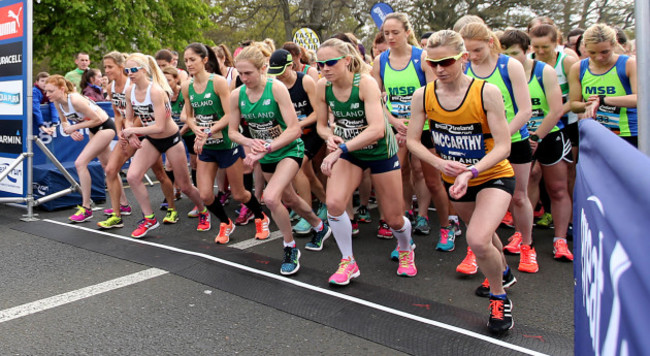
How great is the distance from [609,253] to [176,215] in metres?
6.31

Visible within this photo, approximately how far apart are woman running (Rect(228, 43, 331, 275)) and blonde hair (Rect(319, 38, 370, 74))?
682mm

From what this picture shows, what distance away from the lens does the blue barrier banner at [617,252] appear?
0.97 m

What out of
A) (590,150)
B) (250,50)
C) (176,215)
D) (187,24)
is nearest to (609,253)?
(590,150)

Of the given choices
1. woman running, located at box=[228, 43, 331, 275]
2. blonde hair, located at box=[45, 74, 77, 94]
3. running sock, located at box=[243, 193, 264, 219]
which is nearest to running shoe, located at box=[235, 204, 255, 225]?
running sock, located at box=[243, 193, 264, 219]

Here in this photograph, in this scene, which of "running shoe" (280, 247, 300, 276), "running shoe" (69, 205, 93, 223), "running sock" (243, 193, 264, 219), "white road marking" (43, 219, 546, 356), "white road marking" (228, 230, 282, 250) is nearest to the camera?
"white road marking" (43, 219, 546, 356)

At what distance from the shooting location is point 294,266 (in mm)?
4773

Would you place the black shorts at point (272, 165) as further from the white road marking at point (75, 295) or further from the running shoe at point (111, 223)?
the running shoe at point (111, 223)

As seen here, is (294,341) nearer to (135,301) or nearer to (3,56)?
(135,301)

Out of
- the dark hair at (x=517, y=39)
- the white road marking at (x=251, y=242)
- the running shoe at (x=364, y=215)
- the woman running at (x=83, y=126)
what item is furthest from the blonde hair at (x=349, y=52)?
the woman running at (x=83, y=126)

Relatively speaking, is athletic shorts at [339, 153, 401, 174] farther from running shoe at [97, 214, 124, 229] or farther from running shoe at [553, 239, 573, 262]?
running shoe at [97, 214, 124, 229]

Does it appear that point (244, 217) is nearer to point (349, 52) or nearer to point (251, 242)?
point (251, 242)

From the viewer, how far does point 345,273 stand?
14.7 ft

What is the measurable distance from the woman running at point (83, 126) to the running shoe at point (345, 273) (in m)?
3.88

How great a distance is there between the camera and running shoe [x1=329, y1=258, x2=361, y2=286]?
14.6 feet
